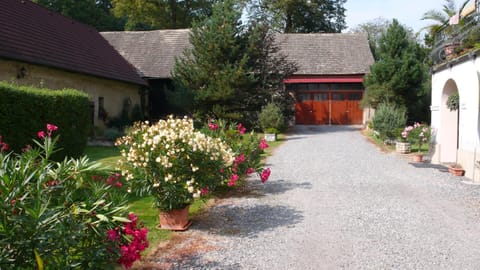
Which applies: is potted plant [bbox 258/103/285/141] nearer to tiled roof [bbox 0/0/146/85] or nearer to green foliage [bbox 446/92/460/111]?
tiled roof [bbox 0/0/146/85]

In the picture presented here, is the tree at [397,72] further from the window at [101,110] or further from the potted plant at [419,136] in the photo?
the window at [101,110]

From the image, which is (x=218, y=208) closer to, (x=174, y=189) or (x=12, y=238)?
(x=174, y=189)

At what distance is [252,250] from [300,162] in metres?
8.08

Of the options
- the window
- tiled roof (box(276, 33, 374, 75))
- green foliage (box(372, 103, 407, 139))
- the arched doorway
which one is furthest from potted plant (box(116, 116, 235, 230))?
tiled roof (box(276, 33, 374, 75))

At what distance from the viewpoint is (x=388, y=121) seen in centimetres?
1731

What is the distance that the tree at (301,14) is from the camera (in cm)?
4256

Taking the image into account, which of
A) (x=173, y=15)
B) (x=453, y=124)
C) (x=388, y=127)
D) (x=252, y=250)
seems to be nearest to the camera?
(x=252, y=250)

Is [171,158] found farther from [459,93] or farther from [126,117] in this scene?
[126,117]

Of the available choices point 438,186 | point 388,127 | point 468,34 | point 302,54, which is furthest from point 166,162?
point 302,54

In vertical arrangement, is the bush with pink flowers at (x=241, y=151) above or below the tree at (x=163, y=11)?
below

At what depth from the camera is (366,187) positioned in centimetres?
Answer: 938

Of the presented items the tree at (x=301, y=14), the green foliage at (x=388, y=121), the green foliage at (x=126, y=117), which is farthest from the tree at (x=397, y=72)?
the tree at (x=301, y=14)

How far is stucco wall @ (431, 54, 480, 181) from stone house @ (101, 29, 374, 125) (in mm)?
14758

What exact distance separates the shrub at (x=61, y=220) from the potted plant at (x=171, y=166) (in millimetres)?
1578
